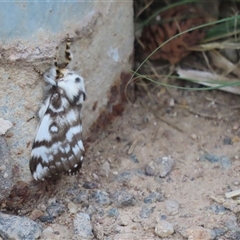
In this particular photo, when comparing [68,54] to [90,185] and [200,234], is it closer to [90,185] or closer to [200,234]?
[90,185]

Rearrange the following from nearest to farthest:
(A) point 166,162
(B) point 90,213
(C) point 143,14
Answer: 1. (B) point 90,213
2. (A) point 166,162
3. (C) point 143,14

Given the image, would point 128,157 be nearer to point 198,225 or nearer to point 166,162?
point 166,162

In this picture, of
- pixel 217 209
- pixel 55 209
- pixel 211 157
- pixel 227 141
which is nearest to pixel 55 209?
pixel 55 209

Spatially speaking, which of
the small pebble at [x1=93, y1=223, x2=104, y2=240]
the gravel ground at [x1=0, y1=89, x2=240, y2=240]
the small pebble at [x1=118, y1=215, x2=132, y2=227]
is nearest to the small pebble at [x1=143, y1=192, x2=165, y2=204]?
the gravel ground at [x1=0, y1=89, x2=240, y2=240]

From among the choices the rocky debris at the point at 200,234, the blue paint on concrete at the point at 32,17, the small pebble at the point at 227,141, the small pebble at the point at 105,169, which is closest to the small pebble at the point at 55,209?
the small pebble at the point at 105,169

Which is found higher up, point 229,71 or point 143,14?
point 143,14

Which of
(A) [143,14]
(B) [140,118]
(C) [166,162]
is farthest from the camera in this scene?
(A) [143,14]

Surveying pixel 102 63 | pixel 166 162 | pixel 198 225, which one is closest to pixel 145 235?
pixel 198 225

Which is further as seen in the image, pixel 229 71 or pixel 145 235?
pixel 229 71
